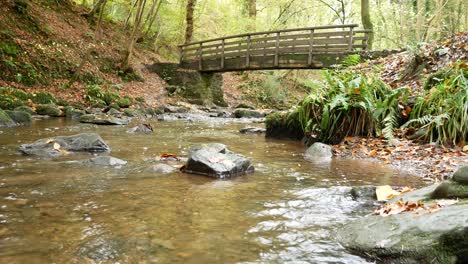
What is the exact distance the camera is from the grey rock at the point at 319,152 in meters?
5.96

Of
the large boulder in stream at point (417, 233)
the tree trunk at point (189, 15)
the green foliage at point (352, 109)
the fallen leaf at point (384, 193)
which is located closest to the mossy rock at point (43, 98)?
the green foliage at point (352, 109)

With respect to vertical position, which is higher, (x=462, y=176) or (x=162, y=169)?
(x=462, y=176)

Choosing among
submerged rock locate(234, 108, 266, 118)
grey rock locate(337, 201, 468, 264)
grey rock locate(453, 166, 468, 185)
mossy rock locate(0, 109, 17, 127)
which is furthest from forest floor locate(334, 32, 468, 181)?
mossy rock locate(0, 109, 17, 127)

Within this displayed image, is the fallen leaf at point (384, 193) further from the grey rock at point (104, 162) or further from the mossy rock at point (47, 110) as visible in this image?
the mossy rock at point (47, 110)

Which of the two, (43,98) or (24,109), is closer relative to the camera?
(24,109)

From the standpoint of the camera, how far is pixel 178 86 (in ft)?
66.1

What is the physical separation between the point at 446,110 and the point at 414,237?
418 centimetres

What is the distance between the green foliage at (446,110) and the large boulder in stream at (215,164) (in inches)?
117

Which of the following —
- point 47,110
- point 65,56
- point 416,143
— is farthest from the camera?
point 65,56

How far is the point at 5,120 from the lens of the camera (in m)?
8.73

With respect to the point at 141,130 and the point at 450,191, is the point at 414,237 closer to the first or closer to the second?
the point at 450,191

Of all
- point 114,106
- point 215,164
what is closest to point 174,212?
point 215,164

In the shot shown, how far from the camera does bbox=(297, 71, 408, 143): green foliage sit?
6555 millimetres

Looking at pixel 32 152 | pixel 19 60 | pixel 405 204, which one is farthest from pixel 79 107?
pixel 405 204
